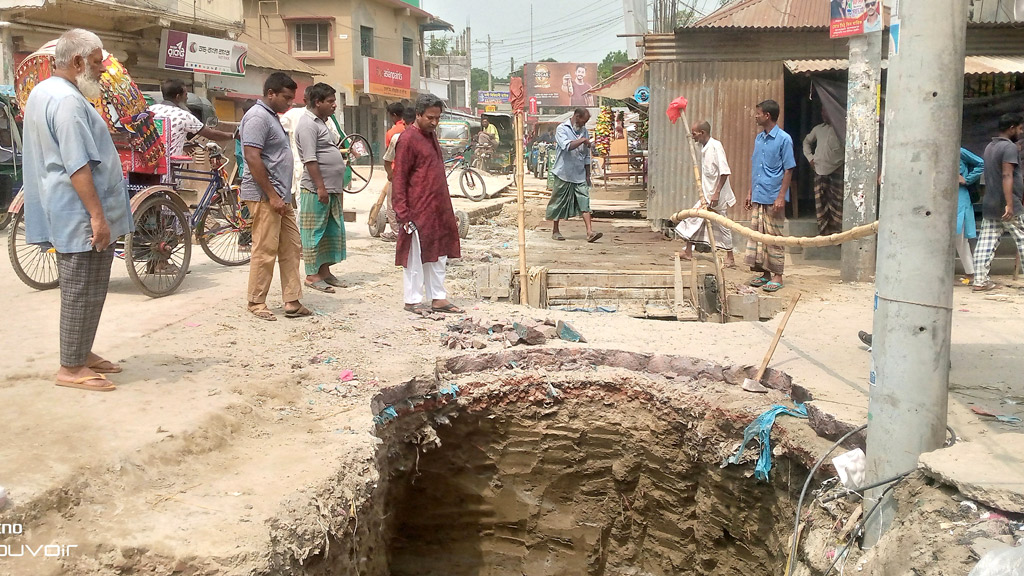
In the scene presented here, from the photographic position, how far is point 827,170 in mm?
10305

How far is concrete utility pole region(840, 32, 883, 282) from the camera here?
7535 mm

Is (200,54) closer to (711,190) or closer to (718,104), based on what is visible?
(718,104)

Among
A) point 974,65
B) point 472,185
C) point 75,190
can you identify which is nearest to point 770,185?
point 974,65

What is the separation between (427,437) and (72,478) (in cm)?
214

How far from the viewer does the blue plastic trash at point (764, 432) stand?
13.9ft

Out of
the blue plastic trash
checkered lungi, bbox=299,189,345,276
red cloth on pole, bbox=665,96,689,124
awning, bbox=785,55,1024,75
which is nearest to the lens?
the blue plastic trash

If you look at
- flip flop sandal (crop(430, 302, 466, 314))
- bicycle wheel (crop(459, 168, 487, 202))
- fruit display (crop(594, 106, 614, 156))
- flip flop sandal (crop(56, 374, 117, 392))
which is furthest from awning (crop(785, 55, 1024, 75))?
fruit display (crop(594, 106, 614, 156))

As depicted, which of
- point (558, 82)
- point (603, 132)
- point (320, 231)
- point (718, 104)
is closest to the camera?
point (320, 231)

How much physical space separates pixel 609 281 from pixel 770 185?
197 centimetres

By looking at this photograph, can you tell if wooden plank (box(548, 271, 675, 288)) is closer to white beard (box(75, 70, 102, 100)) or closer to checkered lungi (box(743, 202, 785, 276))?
checkered lungi (box(743, 202, 785, 276))

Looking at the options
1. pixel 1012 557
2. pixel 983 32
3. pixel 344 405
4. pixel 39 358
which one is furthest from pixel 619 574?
pixel 983 32

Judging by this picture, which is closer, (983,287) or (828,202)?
(983,287)

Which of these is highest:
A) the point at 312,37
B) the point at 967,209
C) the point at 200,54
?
the point at 312,37

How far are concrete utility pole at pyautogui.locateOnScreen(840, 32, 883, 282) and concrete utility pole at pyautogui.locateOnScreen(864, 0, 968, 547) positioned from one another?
505cm
